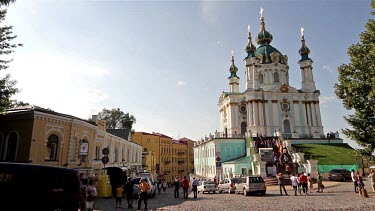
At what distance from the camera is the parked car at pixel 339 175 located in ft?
89.4

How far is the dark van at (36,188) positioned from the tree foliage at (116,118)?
58623 mm

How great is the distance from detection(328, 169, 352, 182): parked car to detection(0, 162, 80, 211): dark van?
2693cm

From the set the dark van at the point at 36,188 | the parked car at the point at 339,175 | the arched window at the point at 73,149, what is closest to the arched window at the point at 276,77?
the parked car at the point at 339,175

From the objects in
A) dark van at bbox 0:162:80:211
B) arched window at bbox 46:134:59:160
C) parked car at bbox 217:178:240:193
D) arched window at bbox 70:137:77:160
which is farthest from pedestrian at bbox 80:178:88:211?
parked car at bbox 217:178:240:193

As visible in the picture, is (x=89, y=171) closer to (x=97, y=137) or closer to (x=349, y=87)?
(x=97, y=137)

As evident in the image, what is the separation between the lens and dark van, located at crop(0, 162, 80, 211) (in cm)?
648

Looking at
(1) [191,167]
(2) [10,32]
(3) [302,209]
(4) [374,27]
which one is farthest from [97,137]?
(1) [191,167]

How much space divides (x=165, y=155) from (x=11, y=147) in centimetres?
6151

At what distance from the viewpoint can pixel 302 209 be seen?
12.3 metres

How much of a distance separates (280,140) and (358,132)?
2246cm

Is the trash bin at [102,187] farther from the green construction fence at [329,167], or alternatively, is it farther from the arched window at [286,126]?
the arched window at [286,126]

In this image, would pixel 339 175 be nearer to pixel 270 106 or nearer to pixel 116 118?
pixel 270 106

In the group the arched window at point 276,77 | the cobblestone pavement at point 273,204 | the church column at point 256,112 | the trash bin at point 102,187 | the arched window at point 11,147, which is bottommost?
the cobblestone pavement at point 273,204

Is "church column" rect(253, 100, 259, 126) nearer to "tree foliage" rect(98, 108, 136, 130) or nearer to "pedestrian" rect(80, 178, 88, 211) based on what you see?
"tree foliage" rect(98, 108, 136, 130)
